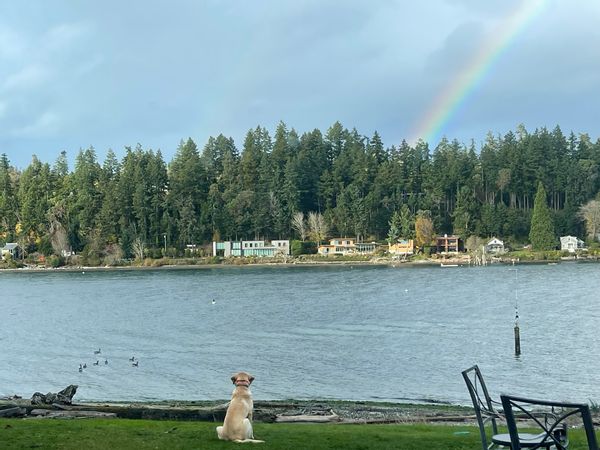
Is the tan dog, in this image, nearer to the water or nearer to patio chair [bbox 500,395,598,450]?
patio chair [bbox 500,395,598,450]

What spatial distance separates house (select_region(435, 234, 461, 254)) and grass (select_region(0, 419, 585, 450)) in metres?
117

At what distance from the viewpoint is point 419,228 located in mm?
124812

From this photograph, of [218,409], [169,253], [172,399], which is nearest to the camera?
[218,409]


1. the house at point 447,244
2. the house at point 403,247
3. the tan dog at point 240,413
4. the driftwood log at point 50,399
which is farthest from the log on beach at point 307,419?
the house at point 447,244

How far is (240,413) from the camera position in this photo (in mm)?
9266

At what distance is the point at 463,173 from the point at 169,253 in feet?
176

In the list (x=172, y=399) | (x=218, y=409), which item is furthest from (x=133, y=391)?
(x=218, y=409)

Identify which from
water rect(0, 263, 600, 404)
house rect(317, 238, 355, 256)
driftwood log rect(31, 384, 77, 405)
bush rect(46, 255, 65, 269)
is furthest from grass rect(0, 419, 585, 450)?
bush rect(46, 255, 65, 269)

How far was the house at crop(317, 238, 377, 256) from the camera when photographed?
13012 cm

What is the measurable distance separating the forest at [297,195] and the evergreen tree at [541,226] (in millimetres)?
5712

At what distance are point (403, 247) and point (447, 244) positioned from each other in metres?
7.74

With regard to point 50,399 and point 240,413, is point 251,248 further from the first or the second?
point 240,413

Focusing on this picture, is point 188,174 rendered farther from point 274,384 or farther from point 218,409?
point 218,409

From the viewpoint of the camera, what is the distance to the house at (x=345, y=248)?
130m
